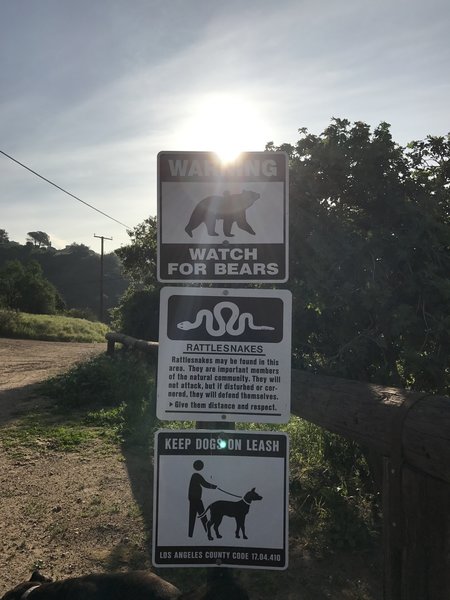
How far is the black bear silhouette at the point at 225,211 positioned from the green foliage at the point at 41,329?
2864 cm

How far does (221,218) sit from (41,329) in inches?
1200

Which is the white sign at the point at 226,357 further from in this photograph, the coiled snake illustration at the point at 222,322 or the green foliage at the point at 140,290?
the green foliage at the point at 140,290

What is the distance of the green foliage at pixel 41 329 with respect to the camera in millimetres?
28734

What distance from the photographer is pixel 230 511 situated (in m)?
2.06

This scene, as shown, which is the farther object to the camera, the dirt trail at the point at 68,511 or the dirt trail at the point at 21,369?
the dirt trail at the point at 21,369

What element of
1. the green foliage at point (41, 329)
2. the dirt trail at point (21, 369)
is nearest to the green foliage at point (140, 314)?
Result: the dirt trail at point (21, 369)

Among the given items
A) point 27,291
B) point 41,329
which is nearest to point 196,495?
point 41,329

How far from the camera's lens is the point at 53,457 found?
591 centimetres

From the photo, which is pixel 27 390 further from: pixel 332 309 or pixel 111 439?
pixel 332 309

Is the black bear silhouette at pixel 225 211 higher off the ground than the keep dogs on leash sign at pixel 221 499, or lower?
higher

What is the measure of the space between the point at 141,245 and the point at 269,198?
51.1 feet

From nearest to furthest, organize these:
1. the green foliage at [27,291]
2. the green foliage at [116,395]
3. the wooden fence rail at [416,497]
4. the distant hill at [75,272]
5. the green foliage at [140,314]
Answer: the wooden fence rail at [416,497] < the green foliage at [116,395] < the green foliage at [140,314] < the green foliage at [27,291] < the distant hill at [75,272]

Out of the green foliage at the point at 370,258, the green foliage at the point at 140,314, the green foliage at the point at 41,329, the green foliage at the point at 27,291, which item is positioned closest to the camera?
the green foliage at the point at 370,258

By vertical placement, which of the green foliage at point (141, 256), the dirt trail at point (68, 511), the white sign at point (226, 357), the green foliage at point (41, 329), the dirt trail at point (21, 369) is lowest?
the dirt trail at point (68, 511)
